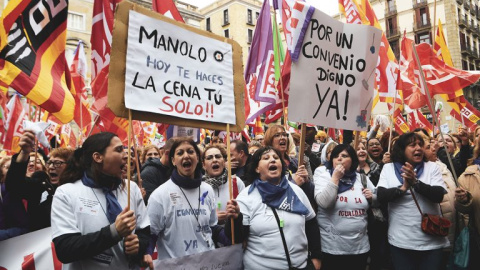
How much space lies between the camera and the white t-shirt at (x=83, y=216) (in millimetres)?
2303

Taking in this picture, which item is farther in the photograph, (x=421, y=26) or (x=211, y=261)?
(x=421, y=26)

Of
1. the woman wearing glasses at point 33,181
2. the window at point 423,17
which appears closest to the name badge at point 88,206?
the woman wearing glasses at point 33,181

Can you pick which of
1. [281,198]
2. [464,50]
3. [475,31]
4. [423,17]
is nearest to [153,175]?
[281,198]

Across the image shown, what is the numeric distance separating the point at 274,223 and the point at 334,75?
1.66 metres

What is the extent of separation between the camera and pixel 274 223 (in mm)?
3000

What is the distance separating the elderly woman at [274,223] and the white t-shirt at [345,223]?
0.39 m

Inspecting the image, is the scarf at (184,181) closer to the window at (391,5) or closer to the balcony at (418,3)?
the balcony at (418,3)

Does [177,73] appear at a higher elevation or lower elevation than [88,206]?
higher

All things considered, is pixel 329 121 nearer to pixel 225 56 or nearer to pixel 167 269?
pixel 225 56

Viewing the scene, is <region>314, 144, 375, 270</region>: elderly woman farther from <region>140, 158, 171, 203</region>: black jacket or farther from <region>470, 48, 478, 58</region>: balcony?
<region>470, 48, 478, 58</region>: balcony

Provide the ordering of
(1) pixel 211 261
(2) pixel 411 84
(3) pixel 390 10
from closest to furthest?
(1) pixel 211 261
(2) pixel 411 84
(3) pixel 390 10

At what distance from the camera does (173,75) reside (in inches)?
114

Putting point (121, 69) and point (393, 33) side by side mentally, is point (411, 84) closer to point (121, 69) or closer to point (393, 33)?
point (121, 69)

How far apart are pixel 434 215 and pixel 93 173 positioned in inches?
126
